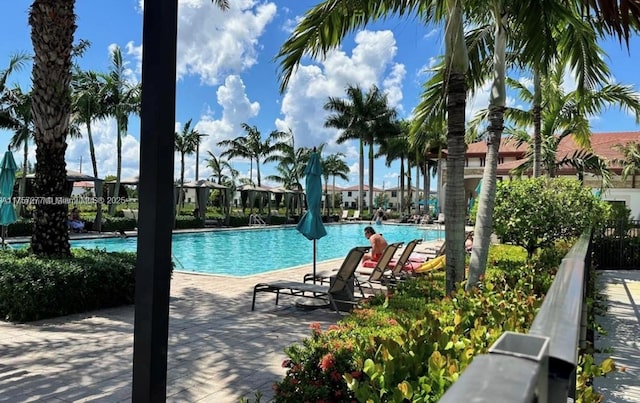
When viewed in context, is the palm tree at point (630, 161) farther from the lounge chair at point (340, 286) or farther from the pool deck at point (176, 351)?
the pool deck at point (176, 351)

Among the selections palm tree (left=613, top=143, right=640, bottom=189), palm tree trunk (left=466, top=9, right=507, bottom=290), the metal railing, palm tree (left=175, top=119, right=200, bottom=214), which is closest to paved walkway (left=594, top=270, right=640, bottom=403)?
palm tree trunk (left=466, top=9, right=507, bottom=290)

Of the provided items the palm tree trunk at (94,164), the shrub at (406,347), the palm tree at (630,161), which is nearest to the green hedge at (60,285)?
the shrub at (406,347)

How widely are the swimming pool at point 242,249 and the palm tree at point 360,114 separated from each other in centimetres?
1704

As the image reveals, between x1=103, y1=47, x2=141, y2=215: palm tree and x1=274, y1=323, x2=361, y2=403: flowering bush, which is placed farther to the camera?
x1=103, y1=47, x2=141, y2=215: palm tree

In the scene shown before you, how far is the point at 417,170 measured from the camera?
56.6 metres

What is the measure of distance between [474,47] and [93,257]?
759 cm

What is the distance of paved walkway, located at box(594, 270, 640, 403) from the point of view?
14.1 ft

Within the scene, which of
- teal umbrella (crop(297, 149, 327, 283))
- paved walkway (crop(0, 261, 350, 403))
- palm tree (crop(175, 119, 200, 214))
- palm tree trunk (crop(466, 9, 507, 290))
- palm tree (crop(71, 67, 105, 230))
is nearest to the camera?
paved walkway (crop(0, 261, 350, 403))

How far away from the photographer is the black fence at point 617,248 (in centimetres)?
1359

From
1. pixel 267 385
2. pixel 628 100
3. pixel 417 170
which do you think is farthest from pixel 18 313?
pixel 417 170

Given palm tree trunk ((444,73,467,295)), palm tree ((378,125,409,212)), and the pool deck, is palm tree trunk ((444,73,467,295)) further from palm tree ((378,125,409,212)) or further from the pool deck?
palm tree ((378,125,409,212))

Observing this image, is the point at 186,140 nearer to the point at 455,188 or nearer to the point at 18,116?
the point at 18,116

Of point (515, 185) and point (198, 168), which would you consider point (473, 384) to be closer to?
point (515, 185)

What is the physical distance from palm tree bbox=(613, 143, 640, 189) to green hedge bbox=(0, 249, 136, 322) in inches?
1152
